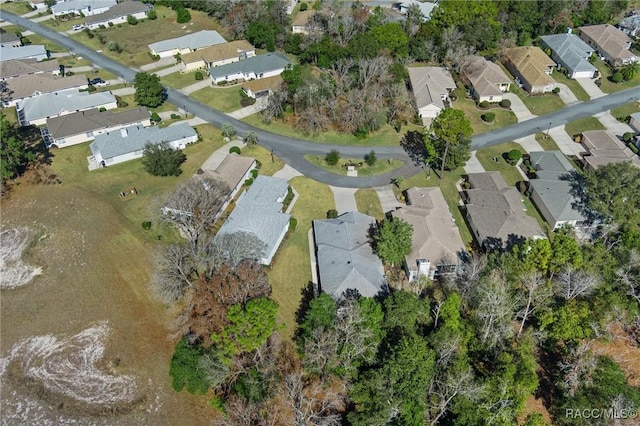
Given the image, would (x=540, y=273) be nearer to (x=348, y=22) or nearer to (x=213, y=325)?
(x=213, y=325)

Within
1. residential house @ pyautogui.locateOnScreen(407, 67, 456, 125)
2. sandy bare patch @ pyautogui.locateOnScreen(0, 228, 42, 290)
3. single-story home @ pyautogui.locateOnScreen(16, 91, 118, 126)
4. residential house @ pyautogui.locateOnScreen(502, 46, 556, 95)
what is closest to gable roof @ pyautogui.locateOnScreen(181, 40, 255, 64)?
single-story home @ pyautogui.locateOnScreen(16, 91, 118, 126)

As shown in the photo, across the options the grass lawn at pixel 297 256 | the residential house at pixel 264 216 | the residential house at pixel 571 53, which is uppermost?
the residential house at pixel 571 53

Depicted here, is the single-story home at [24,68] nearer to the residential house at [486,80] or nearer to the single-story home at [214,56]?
the single-story home at [214,56]

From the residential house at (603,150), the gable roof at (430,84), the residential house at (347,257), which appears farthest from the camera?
the gable roof at (430,84)

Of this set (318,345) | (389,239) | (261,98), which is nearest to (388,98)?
(261,98)

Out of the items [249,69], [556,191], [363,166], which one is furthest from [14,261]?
[556,191]

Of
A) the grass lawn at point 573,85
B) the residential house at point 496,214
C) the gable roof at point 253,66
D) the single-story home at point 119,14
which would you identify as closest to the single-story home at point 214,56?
the gable roof at point 253,66

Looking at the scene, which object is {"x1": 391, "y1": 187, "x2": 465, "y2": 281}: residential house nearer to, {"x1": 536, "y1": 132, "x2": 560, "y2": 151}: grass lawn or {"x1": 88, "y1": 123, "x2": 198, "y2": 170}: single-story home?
{"x1": 536, "y1": 132, "x2": 560, "y2": 151}: grass lawn
